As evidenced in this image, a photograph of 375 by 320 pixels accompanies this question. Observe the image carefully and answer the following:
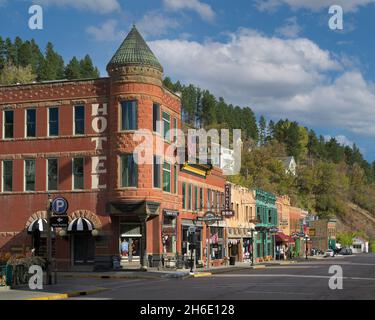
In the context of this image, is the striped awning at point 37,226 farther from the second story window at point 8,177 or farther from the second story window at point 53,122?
the second story window at point 53,122

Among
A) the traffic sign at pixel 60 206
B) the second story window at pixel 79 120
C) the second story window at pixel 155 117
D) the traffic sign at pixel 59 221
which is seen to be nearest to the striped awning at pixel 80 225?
the second story window at pixel 79 120

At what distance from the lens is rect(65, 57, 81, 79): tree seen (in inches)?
5138

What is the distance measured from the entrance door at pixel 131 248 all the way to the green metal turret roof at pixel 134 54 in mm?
11963

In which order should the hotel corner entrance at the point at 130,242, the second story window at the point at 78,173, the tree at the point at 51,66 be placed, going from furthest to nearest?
the tree at the point at 51,66 < the second story window at the point at 78,173 < the hotel corner entrance at the point at 130,242

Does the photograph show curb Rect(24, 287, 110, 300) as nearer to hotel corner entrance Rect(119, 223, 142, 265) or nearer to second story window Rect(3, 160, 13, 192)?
hotel corner entrance Rect(119, 223, 142, 265)

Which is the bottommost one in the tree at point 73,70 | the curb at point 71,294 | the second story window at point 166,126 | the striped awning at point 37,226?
the curb at point 71,294

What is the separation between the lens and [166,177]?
159ft

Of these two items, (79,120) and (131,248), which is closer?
(131,248)

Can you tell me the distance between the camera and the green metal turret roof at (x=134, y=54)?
44.9m

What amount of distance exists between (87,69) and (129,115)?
311 ft

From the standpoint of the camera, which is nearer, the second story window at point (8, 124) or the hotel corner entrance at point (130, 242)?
the hotel corner entrance at point (130, 242)

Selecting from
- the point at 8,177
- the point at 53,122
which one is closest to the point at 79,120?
the point at 53,122

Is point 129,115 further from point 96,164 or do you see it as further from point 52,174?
point 52,174
